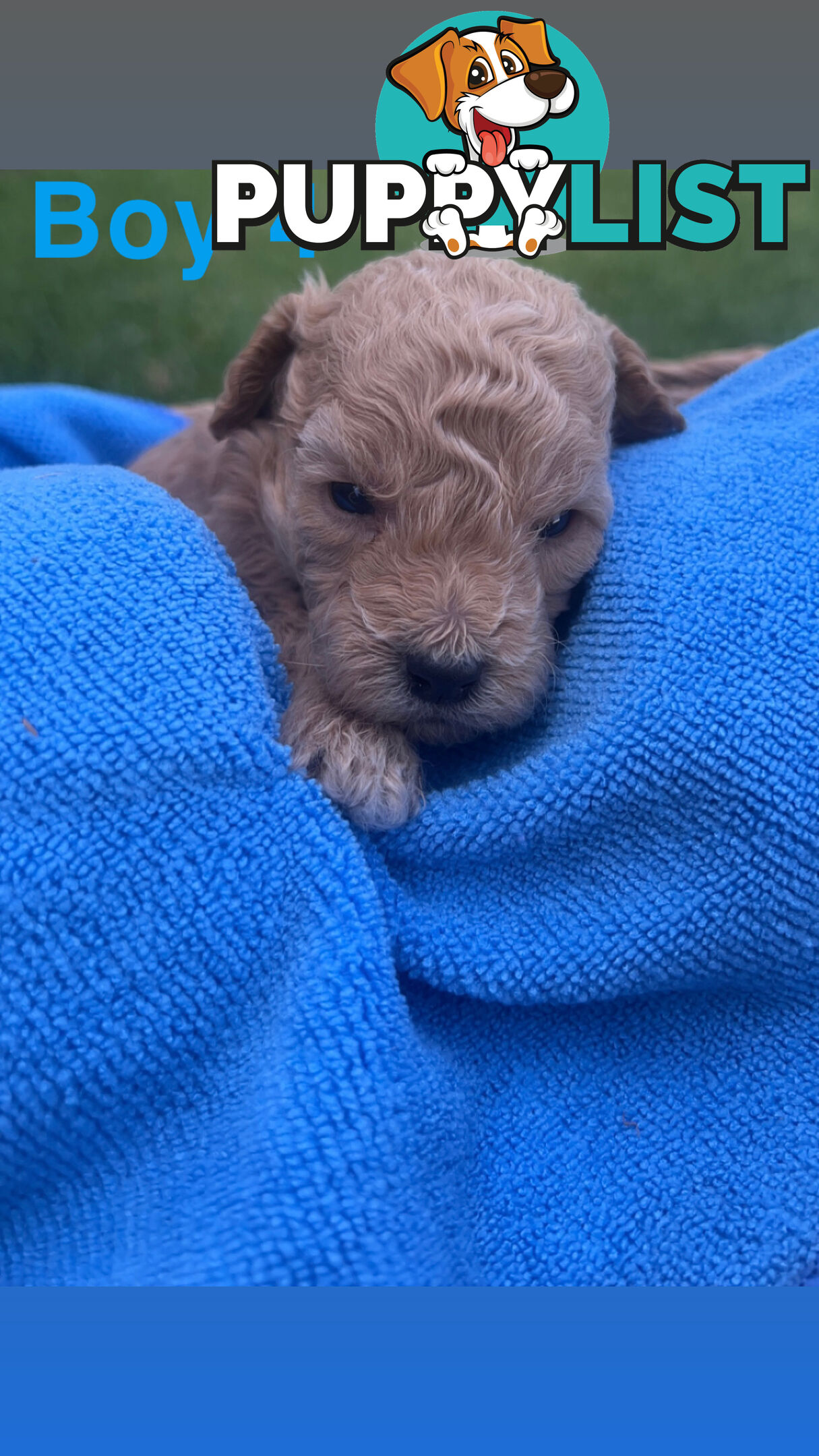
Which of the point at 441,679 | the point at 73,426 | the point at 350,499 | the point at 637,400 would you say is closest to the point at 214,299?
the point at 73,426

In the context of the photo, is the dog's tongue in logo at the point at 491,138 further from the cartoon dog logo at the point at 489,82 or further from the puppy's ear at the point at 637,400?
the puppy's ear at the point at 637,400

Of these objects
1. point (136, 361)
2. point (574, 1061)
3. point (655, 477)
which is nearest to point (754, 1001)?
→ point (574, 1061)

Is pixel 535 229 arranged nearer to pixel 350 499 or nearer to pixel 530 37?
pixel 530 37

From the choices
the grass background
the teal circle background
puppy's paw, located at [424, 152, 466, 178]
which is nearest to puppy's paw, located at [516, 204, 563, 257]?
the teal circle background

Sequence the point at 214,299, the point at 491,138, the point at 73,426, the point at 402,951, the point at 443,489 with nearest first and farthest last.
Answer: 1. the point at 402,951
2. the point at 443,489
3. the point at 491,138
4. the point at 73,426
5. the point at 214,299

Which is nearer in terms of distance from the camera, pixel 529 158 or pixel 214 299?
Result: pixel 529 158

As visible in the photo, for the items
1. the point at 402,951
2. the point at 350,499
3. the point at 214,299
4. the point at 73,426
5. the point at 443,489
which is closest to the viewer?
the point at 402,951

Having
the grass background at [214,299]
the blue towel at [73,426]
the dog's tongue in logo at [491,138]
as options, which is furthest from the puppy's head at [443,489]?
the grass background at [214,299]

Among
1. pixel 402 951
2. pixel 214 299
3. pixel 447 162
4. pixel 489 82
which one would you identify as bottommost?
pixel 402 951

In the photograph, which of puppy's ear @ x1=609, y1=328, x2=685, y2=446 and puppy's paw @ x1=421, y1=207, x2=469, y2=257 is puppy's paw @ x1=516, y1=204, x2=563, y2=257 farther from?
puppy's ear @ x1=609, y1=328, x2=685, y2=446
